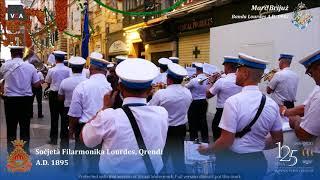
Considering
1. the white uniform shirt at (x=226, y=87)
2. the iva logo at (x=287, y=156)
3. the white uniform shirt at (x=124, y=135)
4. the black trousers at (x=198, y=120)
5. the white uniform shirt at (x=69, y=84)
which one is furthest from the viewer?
the black trousers at (x=198, y=120)

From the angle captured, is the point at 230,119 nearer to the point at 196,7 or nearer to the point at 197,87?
the point at 197,87

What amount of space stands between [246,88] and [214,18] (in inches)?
447

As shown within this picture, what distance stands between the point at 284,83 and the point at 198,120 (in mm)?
1978

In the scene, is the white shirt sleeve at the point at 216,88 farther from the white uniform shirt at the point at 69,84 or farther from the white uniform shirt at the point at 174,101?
the white uniform shirt at the point at 69,84

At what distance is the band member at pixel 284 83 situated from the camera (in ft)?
29.7

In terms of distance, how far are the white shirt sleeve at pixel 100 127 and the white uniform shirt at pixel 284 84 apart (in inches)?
249

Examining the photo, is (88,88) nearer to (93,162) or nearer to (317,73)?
(93,162)

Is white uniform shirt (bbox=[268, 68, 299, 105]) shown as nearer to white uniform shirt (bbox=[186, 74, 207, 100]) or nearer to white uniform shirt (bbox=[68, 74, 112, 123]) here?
white uniform shirt (bbox=[186, 74, 207, 100])

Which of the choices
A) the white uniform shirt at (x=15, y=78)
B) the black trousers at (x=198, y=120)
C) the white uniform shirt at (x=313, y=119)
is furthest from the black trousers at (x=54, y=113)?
the white uniform shirt at (x=313, y=119)

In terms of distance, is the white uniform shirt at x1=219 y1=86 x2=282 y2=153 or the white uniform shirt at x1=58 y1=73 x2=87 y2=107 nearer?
the white uniform shirt at x1=219 y1=86 x2=282 y2=153

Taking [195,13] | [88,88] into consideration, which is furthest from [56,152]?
[195,13]

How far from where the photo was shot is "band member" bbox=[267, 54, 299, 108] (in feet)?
29.7

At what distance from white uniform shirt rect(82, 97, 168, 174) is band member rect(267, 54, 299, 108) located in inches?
242

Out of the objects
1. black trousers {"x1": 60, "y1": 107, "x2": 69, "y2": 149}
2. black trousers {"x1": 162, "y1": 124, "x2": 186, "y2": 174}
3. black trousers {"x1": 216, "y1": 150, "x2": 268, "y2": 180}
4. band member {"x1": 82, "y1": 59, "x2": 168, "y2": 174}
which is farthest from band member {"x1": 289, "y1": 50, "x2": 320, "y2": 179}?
black trousers {"x1": 60, "y1": 107, "x2": 69, "y2": 149}
